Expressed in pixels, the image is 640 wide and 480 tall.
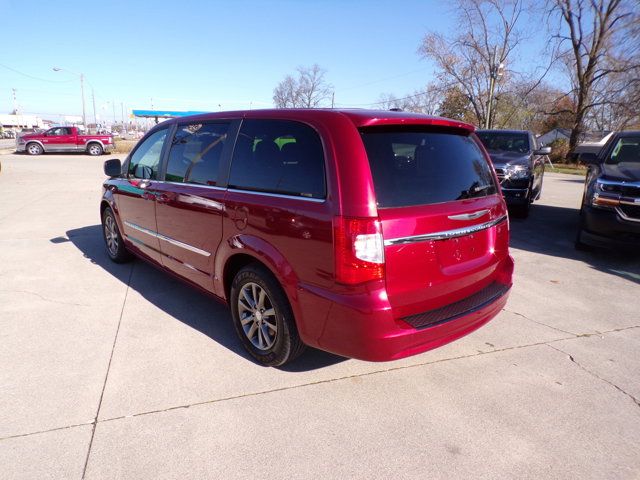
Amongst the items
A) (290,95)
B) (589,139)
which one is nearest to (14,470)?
(589,139)

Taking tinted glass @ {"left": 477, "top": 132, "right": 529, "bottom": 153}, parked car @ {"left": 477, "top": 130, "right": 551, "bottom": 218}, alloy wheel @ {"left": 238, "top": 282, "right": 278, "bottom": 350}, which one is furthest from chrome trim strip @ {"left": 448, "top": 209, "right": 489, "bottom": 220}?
tinted glass @ {"left": 477, "top": 132, "right": 529, "bottom": 153}

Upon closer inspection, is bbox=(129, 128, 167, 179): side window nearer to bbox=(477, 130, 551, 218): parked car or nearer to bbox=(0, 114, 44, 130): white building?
bbox=(477, 130, 551, 218): parked car

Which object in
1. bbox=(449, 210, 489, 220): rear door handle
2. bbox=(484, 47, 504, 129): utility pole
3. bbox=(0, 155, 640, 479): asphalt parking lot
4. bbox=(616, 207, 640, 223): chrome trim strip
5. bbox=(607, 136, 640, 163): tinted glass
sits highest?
bbox=(484, 47, 504, 129): utility pole

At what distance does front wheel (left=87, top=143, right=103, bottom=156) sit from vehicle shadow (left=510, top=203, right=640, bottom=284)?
2717 centimetres

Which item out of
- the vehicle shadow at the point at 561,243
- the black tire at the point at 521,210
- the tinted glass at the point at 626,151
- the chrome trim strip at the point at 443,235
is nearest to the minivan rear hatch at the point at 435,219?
the chrome trim strip at the point at 443,235

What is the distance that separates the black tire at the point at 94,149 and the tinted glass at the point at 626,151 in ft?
95.3

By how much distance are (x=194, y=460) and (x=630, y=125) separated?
128 ft

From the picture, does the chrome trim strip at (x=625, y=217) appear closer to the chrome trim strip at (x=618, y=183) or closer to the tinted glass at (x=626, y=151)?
the chrome trim strip at (x=618, y=183)

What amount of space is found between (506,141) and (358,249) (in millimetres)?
8854

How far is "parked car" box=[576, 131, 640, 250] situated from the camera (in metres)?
5.11

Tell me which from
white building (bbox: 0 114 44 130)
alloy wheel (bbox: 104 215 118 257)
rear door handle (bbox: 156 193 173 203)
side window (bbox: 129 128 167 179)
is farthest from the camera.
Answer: white building (bbox: 0 114 44 130)

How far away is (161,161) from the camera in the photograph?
4.01 metres

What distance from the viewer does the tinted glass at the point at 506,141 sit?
9445mm

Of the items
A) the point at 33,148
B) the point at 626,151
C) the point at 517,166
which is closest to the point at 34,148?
the point at 33,148
